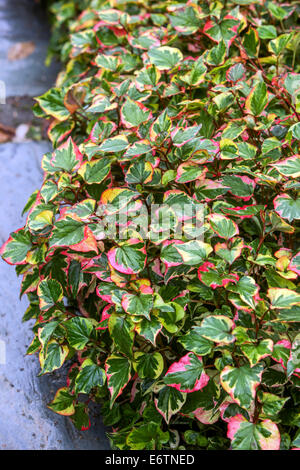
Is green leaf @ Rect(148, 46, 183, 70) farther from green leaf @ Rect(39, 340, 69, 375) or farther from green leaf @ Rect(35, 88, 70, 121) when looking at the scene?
green leaf @ Rect(39, 340, 69, 375)

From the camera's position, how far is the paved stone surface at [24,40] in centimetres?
262

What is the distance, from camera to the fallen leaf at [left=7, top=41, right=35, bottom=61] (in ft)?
9.51

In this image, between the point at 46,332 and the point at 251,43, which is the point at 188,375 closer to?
the point at 46,332

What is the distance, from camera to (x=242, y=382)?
37.4 inches

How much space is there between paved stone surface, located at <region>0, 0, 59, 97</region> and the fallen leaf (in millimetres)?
23

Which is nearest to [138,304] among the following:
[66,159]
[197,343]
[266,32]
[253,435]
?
[197,343]

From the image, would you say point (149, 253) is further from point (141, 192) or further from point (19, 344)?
point (19, 344)

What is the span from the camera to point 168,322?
108 centimetres

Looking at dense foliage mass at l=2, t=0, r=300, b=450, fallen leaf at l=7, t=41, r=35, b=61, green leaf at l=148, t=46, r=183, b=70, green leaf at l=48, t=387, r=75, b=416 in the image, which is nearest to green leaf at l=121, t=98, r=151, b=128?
dense foliage mass at l=2, t=0, r=300, b=450

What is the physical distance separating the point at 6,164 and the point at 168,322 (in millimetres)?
1283

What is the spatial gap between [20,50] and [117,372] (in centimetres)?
254

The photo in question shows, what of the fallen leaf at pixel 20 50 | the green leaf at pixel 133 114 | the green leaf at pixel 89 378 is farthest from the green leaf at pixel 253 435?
the fallen leaf at pixel 20 50

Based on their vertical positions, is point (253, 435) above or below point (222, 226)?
below

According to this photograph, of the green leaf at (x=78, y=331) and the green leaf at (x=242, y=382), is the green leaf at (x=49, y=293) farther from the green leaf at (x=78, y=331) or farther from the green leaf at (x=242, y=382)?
the green leaf at (x=242, y=382)
